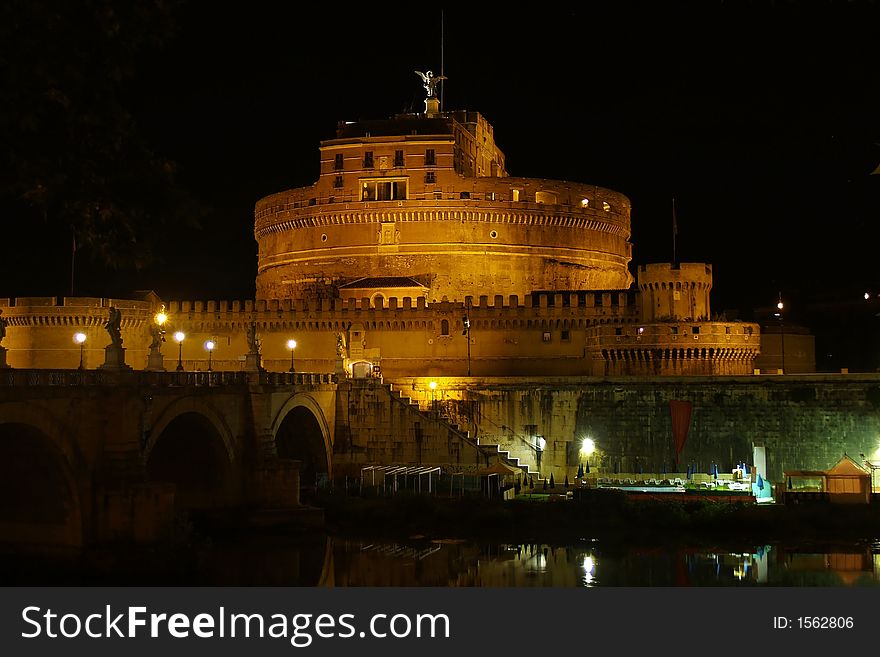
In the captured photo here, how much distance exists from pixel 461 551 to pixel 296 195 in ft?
110

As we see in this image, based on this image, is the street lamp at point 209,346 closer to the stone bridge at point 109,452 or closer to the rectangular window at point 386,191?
the stone bridge at point 109,452

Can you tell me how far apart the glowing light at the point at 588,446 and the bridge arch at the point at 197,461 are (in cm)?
1460

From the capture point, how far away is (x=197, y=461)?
35156mm

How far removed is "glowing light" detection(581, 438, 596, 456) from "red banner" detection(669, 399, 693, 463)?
2923mm

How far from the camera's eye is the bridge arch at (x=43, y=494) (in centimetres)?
2702

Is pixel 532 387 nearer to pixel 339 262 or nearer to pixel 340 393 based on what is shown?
pixel 340 393

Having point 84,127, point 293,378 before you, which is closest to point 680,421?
point 293,378

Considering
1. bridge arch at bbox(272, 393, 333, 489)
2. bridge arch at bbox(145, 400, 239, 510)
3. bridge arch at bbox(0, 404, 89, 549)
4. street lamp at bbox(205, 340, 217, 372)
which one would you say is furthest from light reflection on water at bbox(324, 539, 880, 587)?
street lamp at bbox(205, 340, 217, 372)

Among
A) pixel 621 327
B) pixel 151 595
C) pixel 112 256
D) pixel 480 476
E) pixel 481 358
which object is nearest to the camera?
pixel 112 256

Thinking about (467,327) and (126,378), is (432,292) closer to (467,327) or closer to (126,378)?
(467,327)

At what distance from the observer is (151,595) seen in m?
15.8

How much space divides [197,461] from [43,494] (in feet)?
25.8

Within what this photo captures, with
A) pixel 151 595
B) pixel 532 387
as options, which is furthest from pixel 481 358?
pixel 151 595

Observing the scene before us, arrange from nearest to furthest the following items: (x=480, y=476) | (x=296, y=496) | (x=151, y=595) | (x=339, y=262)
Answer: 1. (x=151, y=595)
2. (x=296, y=496)
3. (x=480, y=476)
4. (x=339, y=262)
